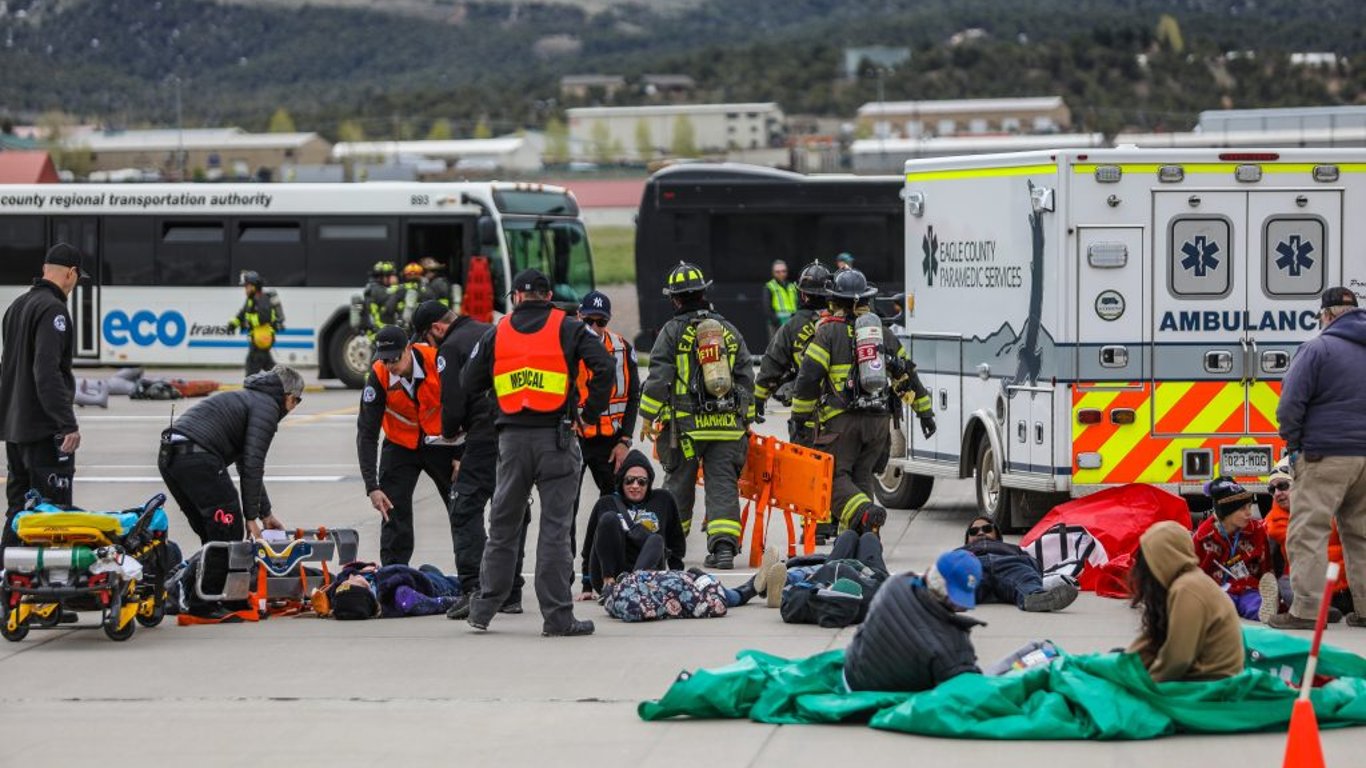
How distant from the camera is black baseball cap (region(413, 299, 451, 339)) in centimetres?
1255

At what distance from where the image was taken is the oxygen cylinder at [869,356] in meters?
13.9

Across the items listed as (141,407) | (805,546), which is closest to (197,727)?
(805,546)

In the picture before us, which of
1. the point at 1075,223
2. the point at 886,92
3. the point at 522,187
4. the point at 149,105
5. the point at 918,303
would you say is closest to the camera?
the point at 1075,223

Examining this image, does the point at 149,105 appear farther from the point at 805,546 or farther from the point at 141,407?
the point at 805,546

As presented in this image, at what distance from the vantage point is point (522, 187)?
110ft

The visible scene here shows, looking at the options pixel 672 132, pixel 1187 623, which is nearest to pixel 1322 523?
pixel 1187 623

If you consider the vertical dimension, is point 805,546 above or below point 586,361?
below

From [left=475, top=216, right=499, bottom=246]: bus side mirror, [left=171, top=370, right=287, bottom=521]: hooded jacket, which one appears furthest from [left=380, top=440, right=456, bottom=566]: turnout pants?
[left=475, top=216, right=499, bottom=246]: bus side mirror

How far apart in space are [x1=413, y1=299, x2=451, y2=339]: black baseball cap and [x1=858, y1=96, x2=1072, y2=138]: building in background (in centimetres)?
12067

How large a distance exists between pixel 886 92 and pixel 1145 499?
150 m

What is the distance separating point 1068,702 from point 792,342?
6232mm

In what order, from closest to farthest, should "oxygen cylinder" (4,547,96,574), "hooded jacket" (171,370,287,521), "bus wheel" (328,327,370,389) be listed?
"oxygen cylinder" (4,547,96,574) < "hooded jacket" (171,370,287,521) < "bus wheel" (328,327,370,389)

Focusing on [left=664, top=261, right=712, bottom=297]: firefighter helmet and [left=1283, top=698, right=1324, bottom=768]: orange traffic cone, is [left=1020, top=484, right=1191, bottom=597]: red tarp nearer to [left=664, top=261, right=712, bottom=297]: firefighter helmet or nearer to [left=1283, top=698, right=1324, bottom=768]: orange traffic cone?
[left=664, top=261, right=712, bottom=297]: firefighter helmet

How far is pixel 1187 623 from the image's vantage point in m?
8.41
